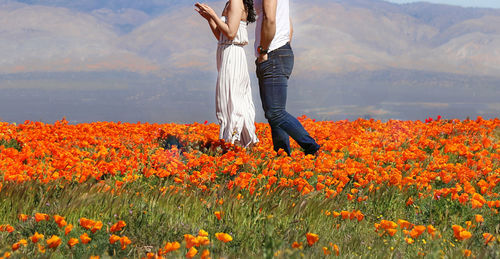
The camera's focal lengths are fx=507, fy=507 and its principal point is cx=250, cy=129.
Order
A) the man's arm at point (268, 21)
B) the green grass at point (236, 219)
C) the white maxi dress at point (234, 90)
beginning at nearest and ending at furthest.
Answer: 1. the green grass at point (236, 219)
2. the man's arm at point (268, 21)
3. the white maxi dress at point (234, 90)

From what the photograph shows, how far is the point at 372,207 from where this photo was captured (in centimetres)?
470

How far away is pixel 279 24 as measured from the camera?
584 cm

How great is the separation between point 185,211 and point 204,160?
1539mm

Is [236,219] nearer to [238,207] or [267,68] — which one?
[238,207]

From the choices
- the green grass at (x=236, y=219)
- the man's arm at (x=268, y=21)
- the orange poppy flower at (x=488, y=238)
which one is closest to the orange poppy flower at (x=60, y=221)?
the green grass at (x=236, y=219)

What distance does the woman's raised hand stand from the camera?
6741 mm

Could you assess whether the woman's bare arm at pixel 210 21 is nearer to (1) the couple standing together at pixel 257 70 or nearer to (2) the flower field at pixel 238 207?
(1) the couple standing together at pixel 257 70

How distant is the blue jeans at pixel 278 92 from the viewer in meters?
5.83

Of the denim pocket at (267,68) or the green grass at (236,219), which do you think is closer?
the green grass at (236,219)

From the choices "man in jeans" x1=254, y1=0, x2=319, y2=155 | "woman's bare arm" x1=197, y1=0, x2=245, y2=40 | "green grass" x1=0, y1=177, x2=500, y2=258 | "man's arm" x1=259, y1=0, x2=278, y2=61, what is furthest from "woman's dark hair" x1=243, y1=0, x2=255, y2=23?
"green grass" x1=0, y1=177, x2=500, y2=258

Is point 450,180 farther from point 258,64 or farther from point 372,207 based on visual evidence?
point 258,64

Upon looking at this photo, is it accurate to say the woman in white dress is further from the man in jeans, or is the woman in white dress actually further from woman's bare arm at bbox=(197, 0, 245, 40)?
the man in jeans

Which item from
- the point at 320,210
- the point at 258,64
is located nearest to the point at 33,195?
the point at 320,210

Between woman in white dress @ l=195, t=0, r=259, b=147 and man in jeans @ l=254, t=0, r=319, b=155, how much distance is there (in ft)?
3.53
